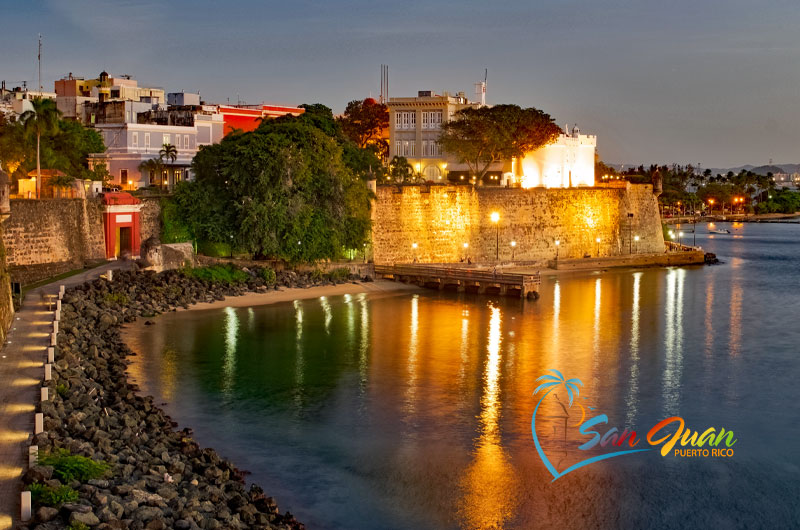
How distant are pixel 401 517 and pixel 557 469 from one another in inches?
141

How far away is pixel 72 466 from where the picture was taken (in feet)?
47.0

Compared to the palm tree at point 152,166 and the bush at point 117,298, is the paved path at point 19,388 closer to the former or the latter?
the bush at point 117,298

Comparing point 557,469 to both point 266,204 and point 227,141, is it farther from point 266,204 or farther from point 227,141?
point 227,141

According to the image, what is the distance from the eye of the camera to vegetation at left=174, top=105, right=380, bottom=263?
130ft

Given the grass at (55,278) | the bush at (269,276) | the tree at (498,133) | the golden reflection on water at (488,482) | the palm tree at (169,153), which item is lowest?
the golden reflection on water at (488,482)

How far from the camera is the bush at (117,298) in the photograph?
102 feet

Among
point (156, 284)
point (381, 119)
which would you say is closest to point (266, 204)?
point (156, 284)

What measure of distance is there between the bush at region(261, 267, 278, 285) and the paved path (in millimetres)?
11102

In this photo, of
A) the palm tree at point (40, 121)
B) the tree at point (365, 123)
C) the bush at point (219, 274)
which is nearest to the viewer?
the palm tree at point (40, 121)

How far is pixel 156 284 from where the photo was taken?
114 feet

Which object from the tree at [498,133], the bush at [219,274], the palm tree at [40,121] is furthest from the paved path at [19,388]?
the tree at [498,133]

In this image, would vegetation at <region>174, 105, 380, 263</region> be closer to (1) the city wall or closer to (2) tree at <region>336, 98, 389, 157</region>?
(1) the city wall

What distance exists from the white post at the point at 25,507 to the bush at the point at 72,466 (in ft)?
4.37

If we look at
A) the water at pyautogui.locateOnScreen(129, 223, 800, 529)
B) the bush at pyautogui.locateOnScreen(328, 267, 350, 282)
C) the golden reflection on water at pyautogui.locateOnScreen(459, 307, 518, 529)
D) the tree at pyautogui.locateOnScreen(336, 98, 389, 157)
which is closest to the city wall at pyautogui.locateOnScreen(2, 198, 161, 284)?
the water at pyautogui.locateOnScreen(129, 223, 800, 529)
